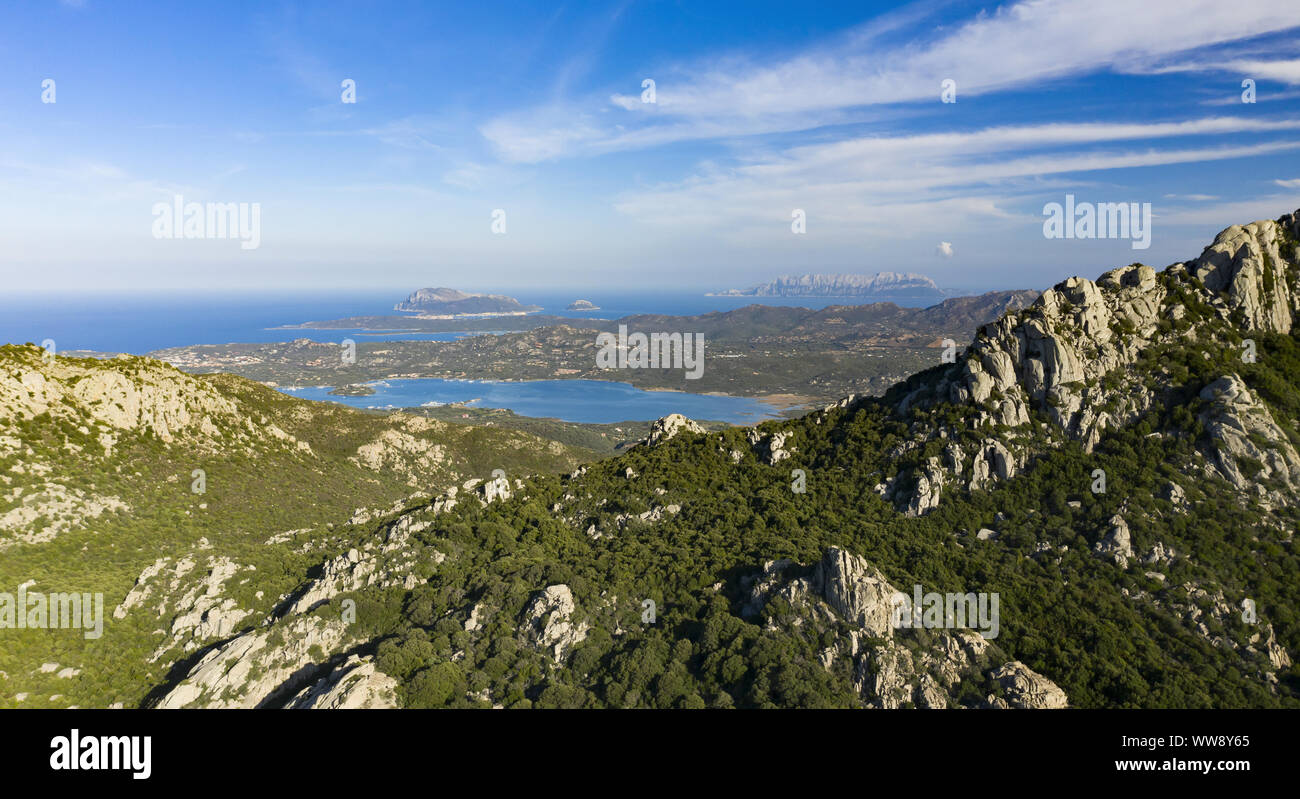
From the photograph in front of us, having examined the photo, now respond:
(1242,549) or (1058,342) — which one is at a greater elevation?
(1058,342)

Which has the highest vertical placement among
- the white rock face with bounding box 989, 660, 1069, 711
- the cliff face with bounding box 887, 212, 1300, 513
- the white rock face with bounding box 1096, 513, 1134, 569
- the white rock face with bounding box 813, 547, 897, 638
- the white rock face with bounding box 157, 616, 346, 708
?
the cliff face with bounding box 887, 212, 1300, 513

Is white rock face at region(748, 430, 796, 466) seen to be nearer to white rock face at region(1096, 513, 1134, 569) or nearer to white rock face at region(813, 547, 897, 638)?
white rock face at region(813, 547, 897, 638)

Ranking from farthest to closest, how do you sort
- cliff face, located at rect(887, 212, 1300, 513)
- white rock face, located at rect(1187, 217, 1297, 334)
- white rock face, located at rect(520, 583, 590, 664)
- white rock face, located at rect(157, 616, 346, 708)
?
1. white rock face, located at rect(1187, 217, 1297, 334)
2. cliff face, located at rect(887, 212, 1300, 513)
3. white rock face, located at rect(520, 583, 590, 664)
4. white rock face, located at rect(157, 616, 346, 708)

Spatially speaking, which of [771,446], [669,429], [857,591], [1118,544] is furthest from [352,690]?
[1118,544]

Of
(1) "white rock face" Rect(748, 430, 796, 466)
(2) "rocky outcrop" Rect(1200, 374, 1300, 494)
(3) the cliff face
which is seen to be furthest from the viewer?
(1) "white rock face" Rect(748, 430, 796, 466)

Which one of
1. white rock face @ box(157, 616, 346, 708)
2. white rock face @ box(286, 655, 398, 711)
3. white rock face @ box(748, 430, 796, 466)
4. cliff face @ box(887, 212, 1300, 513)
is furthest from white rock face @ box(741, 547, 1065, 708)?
white rock face @ box(157, 616, 346, 708)

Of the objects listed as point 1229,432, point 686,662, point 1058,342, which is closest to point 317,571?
point 686,662
